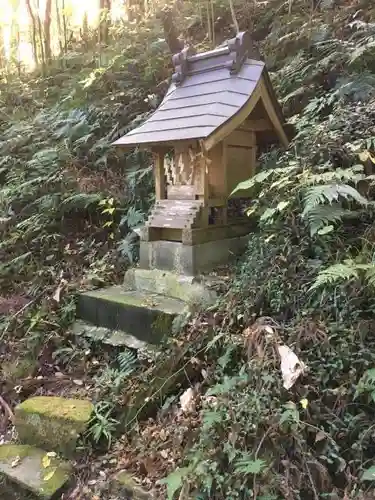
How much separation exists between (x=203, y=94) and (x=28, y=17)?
10931 mm

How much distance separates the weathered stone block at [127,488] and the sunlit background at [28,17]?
40.1 ft

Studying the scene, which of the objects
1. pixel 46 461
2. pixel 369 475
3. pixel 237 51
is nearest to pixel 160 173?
pixel 237 51

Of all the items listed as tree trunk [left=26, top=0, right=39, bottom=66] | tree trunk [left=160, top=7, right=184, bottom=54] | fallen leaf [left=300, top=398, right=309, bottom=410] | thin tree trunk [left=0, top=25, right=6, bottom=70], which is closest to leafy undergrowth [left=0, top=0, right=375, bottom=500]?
fallen leaf [left=300, top=398, right=309, bottom=410]

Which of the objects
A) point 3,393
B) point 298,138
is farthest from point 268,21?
point 3,393

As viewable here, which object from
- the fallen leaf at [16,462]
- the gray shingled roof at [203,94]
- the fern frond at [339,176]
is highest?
the gray shingled roof at [203,94]

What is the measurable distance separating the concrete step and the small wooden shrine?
457 millimetres

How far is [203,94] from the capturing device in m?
5.13

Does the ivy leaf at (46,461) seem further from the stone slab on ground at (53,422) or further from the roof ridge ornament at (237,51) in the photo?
the roof ridge ornament at (237,51)

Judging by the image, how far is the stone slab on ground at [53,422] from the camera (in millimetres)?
3962

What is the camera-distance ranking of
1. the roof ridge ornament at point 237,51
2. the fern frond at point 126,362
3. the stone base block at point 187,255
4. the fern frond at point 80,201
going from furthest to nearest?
the fern frond at point 80,201 < the roof ridge ornament at point 237,51 < the stone base block at point 187,255 < the fern frond at point 126,362

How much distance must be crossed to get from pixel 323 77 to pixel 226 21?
4097 mm

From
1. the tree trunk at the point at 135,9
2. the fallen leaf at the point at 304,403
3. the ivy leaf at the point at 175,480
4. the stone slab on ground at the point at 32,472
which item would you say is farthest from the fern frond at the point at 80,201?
the tree trunk at the point at 135,9

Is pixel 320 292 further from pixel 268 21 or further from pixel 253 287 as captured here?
pixel 268 21

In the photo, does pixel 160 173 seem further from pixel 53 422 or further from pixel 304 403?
pixel 304 403
